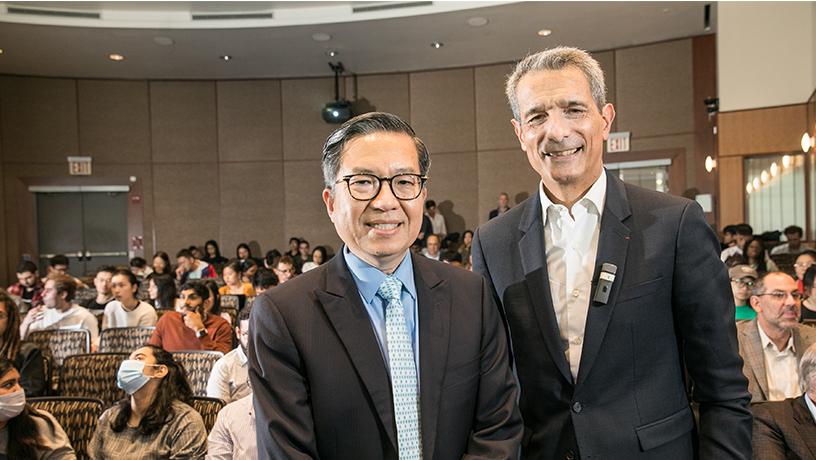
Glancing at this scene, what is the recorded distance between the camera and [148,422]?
281 cm

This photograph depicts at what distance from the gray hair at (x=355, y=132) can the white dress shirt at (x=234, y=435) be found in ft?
5.58

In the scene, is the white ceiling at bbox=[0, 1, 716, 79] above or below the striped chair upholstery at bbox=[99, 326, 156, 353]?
above

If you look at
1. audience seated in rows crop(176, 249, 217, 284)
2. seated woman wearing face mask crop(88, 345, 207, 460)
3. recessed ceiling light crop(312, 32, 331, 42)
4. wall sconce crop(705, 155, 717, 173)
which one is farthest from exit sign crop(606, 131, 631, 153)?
seated woman wearing face mask crop(88, 345, 207, 460)

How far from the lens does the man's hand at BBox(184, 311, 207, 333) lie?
482 centimetres

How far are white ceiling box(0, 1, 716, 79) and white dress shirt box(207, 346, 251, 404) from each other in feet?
22.4

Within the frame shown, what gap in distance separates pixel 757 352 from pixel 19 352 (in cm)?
432

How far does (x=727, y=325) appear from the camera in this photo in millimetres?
1334

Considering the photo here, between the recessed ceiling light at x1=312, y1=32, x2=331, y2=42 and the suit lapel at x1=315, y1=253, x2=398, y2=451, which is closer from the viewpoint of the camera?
the suit lapel at x1=315, y1=253, x2=398, y2=451

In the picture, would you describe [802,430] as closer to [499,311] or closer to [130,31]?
[499,311]

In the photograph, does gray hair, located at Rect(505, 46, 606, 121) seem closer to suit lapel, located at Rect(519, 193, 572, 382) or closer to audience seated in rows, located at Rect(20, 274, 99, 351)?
suit lapel, located at Rect(519, 193, 572, 382)

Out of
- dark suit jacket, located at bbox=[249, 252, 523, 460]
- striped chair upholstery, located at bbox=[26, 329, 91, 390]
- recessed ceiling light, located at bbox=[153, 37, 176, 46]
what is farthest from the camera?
recessed ceiling light, located at bbox=[153, 37, 176, 46]

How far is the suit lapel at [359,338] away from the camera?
1204 mm

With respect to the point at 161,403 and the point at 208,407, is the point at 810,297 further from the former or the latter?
the point at 161,403

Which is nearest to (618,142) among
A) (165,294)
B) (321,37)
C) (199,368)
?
(321,37)
